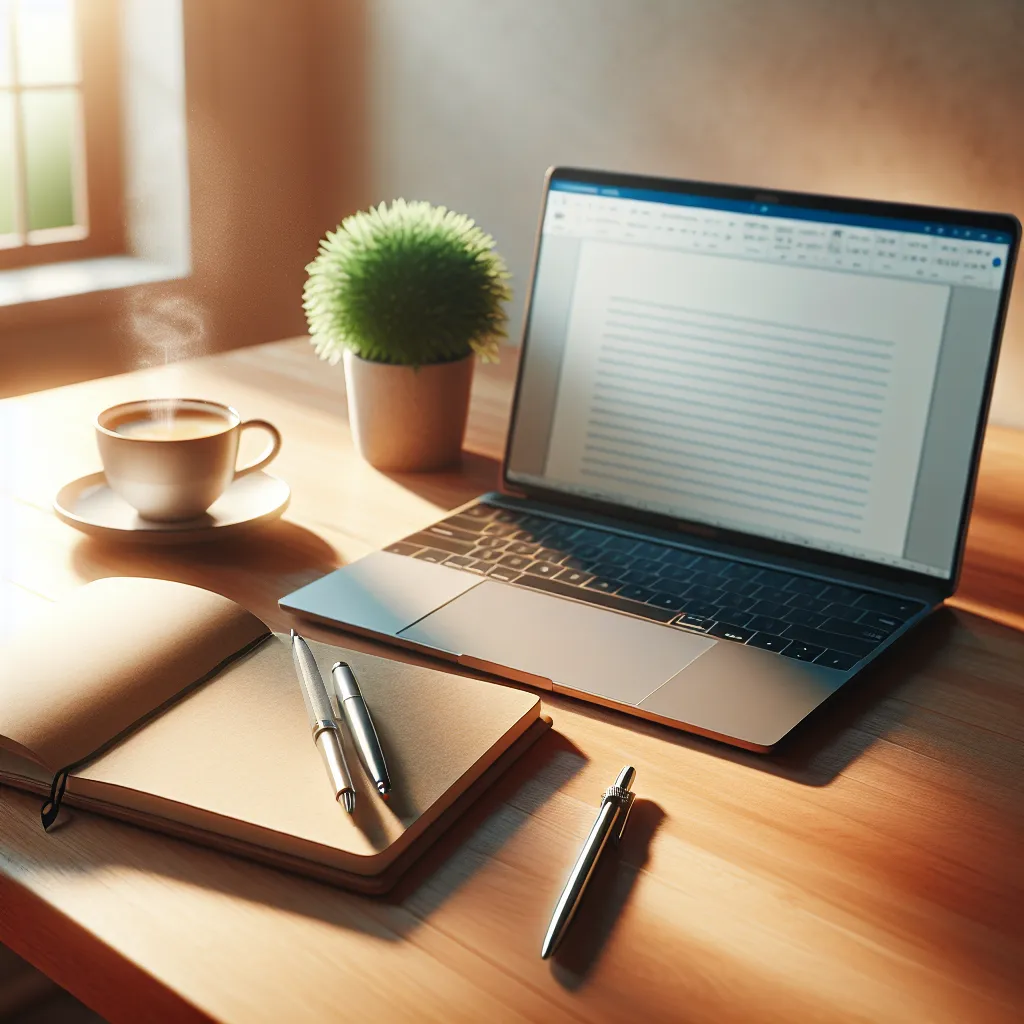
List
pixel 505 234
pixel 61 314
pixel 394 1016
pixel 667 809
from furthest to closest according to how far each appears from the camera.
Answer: pixel 61 314 → pixel 505 234 → pixel 667 809 → pixel 394 1016

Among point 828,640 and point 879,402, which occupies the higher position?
point 879,402

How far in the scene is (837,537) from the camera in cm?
90

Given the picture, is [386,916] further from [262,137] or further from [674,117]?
[262,137]

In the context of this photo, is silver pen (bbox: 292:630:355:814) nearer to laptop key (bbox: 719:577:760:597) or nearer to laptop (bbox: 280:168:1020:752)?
laptop (bbox: 280:168:1020:752)

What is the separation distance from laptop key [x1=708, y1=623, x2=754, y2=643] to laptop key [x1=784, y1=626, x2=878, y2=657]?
1.1 inches

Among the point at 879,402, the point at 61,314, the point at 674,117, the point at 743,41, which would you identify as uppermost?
the point at 743,41

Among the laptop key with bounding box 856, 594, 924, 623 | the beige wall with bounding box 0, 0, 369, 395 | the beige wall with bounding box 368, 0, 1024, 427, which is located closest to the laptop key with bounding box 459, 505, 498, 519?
the laptop key with bounding box 856, 594, 924, 623

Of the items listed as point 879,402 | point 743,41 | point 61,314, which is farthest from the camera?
point 61,314

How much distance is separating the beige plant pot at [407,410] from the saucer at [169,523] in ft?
0.38

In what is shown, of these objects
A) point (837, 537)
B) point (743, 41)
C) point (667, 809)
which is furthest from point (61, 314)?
point (667, 809)

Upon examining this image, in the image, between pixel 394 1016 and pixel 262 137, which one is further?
pixel 262 137

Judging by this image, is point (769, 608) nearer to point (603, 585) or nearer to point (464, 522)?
point (603, 585)

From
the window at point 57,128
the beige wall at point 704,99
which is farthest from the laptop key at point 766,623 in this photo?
the window at point 57,128

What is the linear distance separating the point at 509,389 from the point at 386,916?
3.14ft
